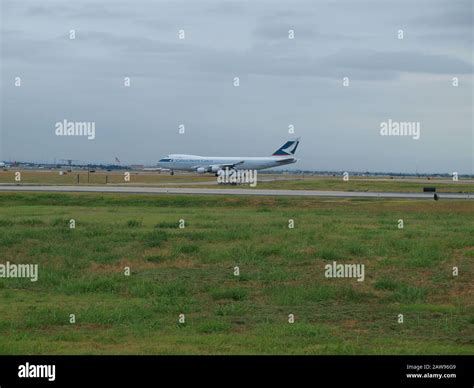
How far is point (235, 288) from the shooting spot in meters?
17.9

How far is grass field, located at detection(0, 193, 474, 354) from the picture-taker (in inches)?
509

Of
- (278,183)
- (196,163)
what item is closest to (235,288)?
(278,183)

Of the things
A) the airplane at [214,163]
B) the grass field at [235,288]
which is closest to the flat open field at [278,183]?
the airplane at [214,163]

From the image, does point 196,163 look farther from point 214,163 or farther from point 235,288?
point 235,288

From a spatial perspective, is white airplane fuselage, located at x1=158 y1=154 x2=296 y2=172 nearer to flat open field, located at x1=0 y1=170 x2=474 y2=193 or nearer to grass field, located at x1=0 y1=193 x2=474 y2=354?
flat open field, located at x1=0 y1=170 x2=474 y2=193

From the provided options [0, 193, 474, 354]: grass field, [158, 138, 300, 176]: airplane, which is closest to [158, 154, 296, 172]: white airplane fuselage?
[158, 138, 300, 176]: airplane

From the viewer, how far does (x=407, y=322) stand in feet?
48.0

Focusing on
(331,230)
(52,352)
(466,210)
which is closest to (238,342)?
(52,352)

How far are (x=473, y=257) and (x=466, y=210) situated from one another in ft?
77.6

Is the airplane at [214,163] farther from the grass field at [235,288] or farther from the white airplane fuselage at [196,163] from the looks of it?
the grass field at [235,288]

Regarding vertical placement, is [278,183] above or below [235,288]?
above

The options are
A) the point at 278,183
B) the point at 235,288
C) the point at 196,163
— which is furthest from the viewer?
the point at 196,163

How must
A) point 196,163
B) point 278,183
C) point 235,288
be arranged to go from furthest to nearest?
point 196,163
point 278,183
point 235,288
